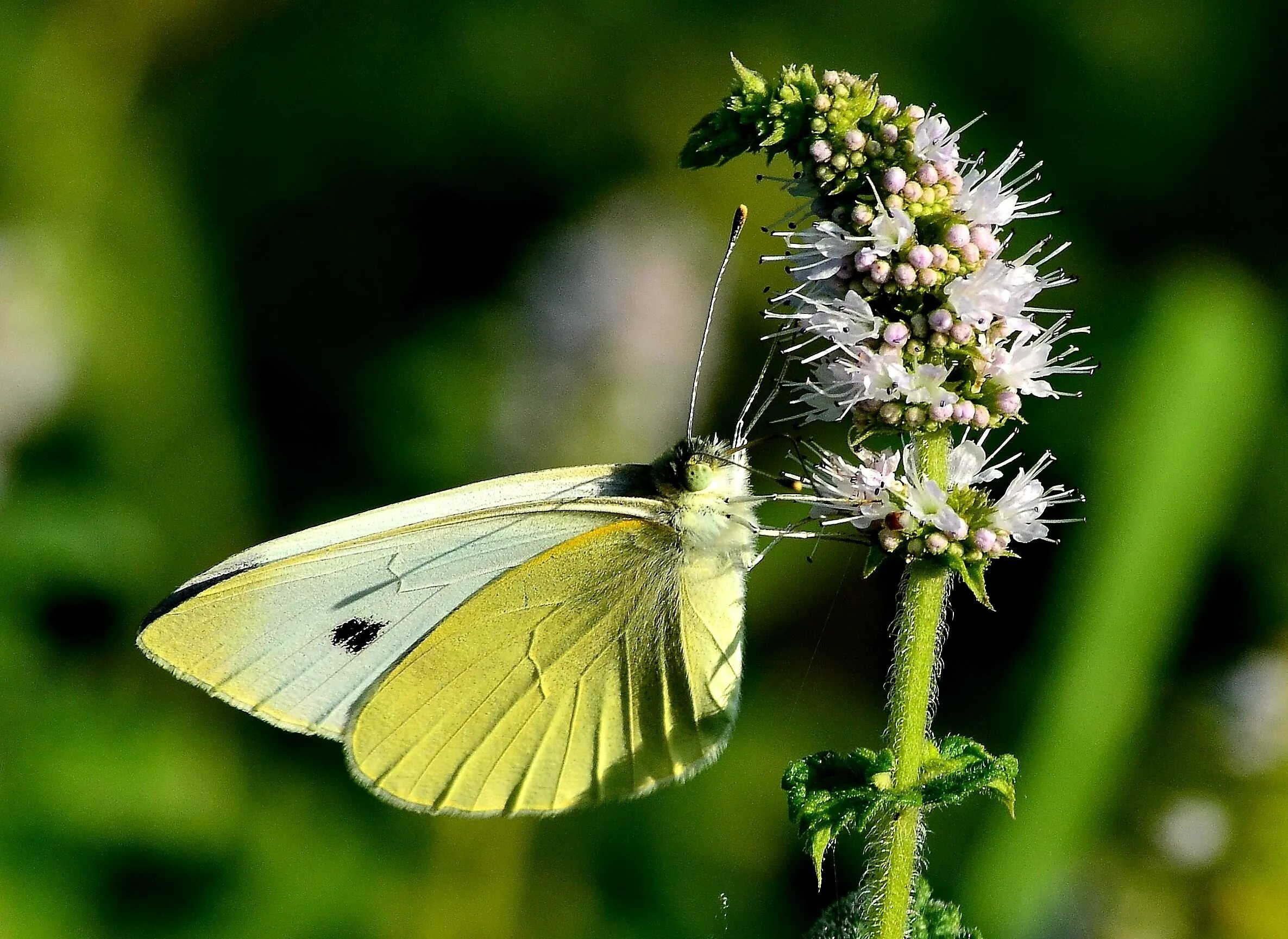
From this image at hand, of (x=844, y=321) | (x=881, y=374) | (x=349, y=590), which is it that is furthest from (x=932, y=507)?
(x=349, y=590)

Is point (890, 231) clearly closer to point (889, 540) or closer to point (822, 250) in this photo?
point (822, 250)

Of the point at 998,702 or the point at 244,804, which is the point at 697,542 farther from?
the point at 244,804

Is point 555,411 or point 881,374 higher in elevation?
point 555,411

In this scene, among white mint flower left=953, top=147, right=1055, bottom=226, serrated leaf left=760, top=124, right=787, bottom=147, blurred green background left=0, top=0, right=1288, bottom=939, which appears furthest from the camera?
blurred green background left=0, top=0, right=1288, bottom=939

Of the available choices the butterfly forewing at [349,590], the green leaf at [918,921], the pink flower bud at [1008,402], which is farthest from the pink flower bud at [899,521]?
the butterfly forewing at [349,590]

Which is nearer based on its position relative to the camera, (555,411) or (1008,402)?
(1008,402)

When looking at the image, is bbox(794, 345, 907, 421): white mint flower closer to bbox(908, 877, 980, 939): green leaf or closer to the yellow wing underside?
the yellow wing underside

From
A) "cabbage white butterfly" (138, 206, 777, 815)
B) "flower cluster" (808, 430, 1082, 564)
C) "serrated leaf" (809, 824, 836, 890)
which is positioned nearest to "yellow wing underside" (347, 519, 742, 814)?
"cabbage white butterfly" (138, 206, 777, 815)

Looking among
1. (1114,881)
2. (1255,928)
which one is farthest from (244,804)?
(1255,928)

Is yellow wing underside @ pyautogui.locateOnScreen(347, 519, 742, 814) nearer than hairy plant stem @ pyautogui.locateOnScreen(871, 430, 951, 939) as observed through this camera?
No
